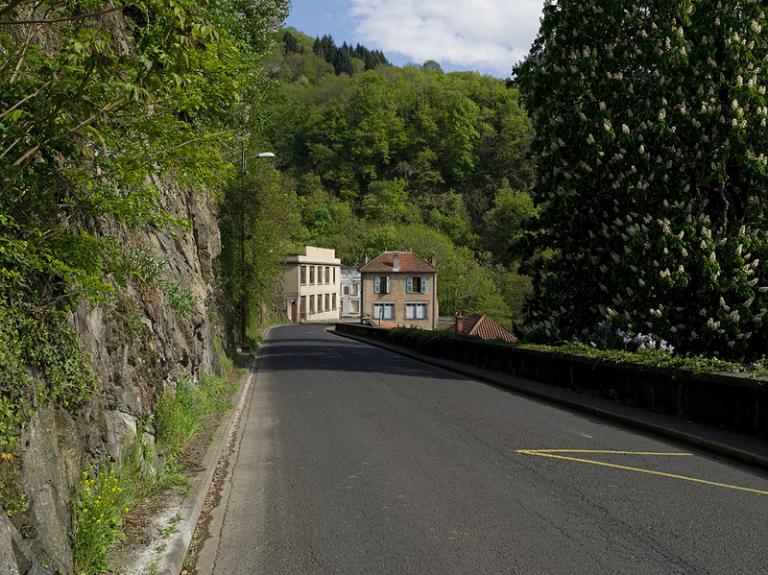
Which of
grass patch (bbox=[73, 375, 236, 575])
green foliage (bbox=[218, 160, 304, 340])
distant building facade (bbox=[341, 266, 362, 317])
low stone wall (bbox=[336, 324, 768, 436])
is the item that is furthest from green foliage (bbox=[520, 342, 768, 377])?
distant building facade (bbox=[341, 266, 362, 317])

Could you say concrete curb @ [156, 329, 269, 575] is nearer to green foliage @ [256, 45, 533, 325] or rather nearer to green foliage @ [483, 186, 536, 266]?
green foliage @ [483, 186, 536, 266]

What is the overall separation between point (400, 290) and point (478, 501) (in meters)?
72.6

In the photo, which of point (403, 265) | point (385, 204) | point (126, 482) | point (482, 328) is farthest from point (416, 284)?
point (126, 482)

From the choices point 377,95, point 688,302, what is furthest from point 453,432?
point 377,95

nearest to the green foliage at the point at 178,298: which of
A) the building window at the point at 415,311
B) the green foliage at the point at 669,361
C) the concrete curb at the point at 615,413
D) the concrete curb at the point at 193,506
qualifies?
the concrete curb at the point at 193,506

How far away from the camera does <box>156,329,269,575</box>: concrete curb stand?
17.8 feet

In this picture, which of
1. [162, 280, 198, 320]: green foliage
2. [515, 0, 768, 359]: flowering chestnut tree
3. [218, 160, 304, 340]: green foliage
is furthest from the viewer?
[218, 160, 304, 340]: green foliage

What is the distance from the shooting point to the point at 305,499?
755cm

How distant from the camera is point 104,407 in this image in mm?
6660

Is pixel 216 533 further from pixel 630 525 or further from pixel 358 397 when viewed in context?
pixel 358 397

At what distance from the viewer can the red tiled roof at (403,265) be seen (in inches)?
3115

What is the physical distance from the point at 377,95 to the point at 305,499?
12125 centimetres

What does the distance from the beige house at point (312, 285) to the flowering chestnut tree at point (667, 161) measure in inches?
2380

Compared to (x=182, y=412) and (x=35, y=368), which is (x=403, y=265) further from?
(x=35, y=368)
